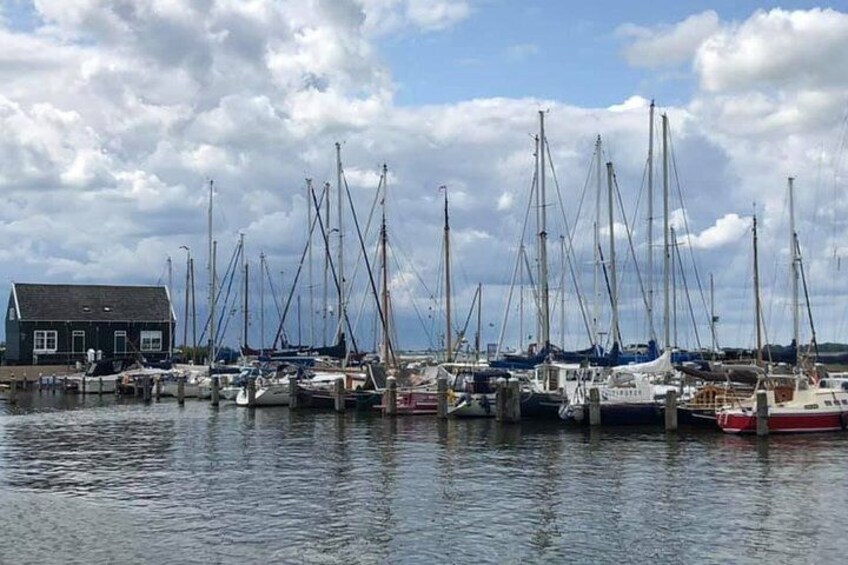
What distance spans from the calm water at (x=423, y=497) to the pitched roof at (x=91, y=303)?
60697mm

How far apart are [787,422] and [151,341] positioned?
8283 cm

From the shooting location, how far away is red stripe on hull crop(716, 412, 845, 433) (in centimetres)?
4803

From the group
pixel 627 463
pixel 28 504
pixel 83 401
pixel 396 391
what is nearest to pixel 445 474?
pixel 627 463

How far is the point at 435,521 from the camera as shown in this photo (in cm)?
2819

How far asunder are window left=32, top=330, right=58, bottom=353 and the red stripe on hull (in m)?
82.6

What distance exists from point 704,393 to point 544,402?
844 cm

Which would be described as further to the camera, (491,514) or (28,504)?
(28,504)

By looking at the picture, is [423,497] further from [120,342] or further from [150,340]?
[150,340]

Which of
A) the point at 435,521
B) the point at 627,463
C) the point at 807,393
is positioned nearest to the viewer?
the point at 435,521

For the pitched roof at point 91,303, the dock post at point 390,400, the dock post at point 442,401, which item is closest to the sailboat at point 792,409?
the dock post at point 442,401

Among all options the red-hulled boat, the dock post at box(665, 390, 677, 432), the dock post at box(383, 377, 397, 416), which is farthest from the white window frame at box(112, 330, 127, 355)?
the red-hulled boat

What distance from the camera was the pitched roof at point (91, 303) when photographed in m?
111

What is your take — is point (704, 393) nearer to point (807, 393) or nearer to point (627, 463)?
point (807, 393)

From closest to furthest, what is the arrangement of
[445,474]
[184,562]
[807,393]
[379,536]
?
[184,562] → [379,536] → [445,474] → [807,393]
